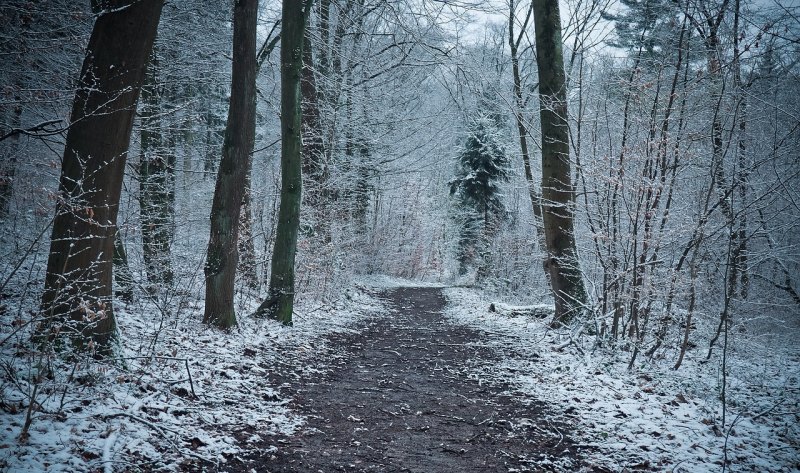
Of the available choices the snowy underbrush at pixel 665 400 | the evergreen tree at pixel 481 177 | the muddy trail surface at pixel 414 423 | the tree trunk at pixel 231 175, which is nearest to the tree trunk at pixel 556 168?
the snowy underbrush at pixel 665 400

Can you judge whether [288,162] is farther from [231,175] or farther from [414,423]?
[414,423]

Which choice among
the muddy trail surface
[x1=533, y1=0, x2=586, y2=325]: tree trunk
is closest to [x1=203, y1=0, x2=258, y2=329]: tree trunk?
the muddy trail surface

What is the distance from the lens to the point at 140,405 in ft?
11.7

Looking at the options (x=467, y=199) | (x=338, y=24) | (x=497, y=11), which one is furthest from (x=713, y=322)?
(x=467, y=199)

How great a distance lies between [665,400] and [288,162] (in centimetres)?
673

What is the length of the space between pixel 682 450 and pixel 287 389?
391 centimetres

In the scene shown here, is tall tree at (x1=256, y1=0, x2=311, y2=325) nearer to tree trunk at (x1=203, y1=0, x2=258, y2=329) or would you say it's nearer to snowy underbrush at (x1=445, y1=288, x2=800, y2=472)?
tree trunk at (x1=203, y1=0, x2=258, y2=329)

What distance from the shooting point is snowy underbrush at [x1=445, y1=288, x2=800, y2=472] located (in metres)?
3.66

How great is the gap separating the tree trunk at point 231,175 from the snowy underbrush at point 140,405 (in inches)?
28.6

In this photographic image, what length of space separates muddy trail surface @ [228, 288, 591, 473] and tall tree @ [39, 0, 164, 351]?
2.10 m

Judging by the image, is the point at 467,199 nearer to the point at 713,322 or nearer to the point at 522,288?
the point at 522,288

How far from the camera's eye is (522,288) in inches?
677

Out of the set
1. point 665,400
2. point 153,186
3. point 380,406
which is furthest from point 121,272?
point 665,400

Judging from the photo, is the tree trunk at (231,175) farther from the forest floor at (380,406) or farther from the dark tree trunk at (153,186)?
the dark tree trunk at (153,186)
